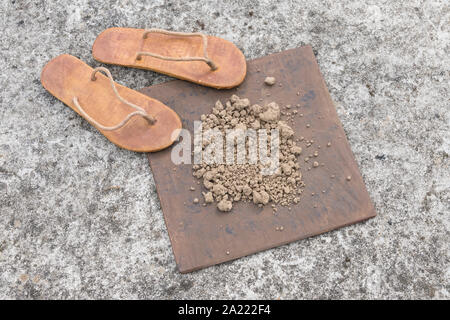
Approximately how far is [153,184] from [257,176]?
0.35 m

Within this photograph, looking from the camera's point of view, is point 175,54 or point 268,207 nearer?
point 268,207

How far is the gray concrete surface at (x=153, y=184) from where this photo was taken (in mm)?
1294

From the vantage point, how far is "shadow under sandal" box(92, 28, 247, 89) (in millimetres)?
1368

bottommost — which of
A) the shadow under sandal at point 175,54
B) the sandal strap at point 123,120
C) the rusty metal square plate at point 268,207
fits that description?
the rusty metal square plate at point 268,207

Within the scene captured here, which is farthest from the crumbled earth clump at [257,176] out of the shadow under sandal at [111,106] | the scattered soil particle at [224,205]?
the shadow under sandal at [111,106]

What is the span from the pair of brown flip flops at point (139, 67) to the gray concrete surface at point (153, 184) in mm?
58

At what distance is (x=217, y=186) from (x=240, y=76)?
38 cm

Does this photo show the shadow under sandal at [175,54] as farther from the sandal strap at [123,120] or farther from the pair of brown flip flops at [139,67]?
the sandal strap at [123,120]

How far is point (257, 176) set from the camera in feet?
4.21

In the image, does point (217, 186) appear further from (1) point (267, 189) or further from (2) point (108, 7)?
(2) point (108, 7)

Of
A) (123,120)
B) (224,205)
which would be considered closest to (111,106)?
(123,120)

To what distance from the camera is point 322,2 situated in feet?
4.92

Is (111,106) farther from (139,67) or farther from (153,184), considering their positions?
(153,184)

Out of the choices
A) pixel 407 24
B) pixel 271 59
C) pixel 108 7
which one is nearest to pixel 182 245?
pixel 271 59
